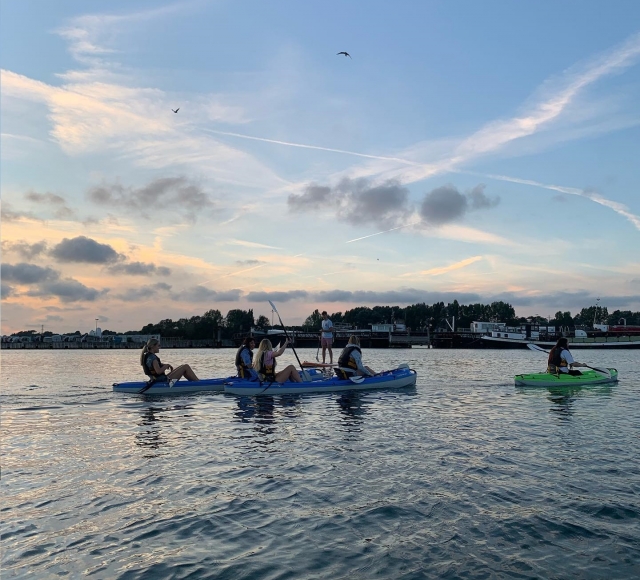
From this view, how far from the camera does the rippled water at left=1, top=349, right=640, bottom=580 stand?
7.43 m

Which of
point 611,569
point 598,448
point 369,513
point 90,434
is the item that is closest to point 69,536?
point 369,513

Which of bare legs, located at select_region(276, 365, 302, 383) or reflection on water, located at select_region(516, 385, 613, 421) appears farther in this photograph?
bare legs, located at select_region(276, 365, 302, 383)

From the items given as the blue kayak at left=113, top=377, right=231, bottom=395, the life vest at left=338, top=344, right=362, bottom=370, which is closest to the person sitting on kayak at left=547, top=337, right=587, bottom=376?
the life vest at left=338, top=344, right=362, bottom=370

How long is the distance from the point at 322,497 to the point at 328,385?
1704 centimetres

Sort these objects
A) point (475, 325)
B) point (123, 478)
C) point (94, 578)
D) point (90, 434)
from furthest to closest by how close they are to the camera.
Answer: point (475, 325) < point (90, 434) < point (123, 478) < point (94, 578)

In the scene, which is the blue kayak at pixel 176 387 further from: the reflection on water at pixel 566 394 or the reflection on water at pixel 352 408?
the reflection on water at pixel 566 394

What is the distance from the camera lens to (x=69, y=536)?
325 inches

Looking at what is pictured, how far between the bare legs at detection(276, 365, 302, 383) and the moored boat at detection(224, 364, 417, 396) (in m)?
0.30

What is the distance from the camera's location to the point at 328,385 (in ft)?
88.6

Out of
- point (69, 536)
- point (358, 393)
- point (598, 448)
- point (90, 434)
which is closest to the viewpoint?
point (69, 536)

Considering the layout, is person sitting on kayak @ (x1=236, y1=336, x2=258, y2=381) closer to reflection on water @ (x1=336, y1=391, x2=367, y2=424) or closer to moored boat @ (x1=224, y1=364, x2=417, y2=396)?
moored boat @ (x1=224, y1=364, x2=417, y2=396)

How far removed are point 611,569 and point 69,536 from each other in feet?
24.7

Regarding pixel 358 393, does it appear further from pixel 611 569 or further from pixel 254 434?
pixel 611 569

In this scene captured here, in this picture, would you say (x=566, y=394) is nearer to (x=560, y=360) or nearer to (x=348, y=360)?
(x=560, y=360)
